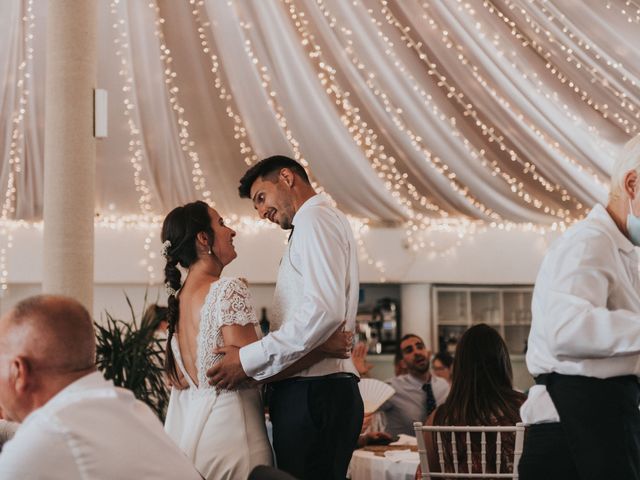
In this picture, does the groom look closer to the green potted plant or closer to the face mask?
the face mask

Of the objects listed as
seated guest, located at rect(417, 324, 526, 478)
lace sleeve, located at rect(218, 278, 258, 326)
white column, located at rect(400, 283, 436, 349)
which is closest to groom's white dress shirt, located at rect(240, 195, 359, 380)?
lace sleeve, located at rect(218, 278, 258, 326)

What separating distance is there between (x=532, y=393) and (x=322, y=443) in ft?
2.72

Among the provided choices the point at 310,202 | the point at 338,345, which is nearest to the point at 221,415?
the point at 338,345

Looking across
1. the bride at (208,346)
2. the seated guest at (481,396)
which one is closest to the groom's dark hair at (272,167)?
the bride at (208,346)

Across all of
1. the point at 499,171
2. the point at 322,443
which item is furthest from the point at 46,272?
the point at 499,171

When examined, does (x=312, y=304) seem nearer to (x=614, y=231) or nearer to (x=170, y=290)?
(x=170, y=290)

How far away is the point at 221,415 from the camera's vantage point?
2.75 metres

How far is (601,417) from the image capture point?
1857 mm

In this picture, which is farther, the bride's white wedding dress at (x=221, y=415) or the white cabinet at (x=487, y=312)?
the white cabinet at (x=487, y=312)

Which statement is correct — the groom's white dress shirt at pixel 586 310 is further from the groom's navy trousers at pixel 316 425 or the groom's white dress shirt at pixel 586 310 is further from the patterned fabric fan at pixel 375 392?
the patterned fabric fan at pixel 375 392

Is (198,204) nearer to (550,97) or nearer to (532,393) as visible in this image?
(532,393)

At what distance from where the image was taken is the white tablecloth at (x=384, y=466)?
13.9 feet

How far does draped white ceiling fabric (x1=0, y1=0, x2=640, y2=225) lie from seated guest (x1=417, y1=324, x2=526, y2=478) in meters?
2.04

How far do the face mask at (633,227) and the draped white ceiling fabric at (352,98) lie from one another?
2.98 metres
